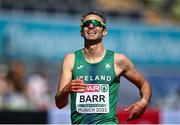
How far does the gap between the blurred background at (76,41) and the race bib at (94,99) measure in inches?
281

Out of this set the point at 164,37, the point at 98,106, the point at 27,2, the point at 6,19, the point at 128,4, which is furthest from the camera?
the point at 128,4

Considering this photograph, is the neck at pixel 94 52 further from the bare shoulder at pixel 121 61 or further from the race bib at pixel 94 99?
the race bib at pixel 94 99

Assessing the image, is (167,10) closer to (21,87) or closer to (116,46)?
(116,46)

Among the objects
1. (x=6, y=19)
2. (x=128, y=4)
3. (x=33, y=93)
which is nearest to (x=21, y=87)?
(x=33, y=93)

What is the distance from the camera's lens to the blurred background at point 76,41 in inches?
693

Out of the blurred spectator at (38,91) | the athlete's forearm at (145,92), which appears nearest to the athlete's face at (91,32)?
the athlete's forearm at (145,92)

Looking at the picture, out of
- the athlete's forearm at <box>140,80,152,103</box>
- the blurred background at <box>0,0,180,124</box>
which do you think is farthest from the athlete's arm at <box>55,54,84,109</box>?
the blurred background at <box>0,0,180,124</box>

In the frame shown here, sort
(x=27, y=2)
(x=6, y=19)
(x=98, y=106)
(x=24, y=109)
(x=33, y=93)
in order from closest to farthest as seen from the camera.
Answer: (x=98, y=106) < (x=24, y=109) < (x=33, y=93) < (x=6, y=19) < (x=27, y=2)

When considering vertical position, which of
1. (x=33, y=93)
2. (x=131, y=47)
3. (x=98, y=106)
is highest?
(x=131, y=47)

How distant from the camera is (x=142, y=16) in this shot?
2220cm

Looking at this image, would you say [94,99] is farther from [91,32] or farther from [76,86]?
[91,32]

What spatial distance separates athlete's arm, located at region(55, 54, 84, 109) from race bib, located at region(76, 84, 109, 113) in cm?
15

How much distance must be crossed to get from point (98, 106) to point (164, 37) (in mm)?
13697

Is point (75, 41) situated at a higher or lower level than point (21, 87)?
higher
